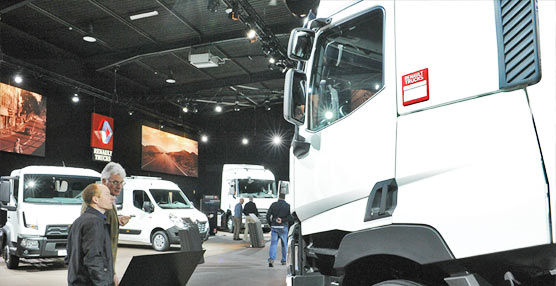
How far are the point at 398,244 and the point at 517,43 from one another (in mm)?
1088

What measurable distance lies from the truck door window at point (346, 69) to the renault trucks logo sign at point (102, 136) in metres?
16.0

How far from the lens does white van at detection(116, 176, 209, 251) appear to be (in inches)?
526

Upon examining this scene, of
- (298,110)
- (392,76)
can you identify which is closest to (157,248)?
(298,110)

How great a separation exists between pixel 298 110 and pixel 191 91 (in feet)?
55.9

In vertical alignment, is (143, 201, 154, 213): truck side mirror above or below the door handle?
A: below

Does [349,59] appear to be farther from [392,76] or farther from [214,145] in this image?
[214,145]

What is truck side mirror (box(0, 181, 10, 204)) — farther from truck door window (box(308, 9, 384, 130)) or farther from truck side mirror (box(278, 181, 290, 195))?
truck door window (box(308, 9, 384, 130))

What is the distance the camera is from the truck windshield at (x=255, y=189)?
65.6ft

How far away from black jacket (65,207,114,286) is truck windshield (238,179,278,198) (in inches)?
642

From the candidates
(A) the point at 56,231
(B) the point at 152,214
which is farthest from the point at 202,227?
(A) the point at 56,231

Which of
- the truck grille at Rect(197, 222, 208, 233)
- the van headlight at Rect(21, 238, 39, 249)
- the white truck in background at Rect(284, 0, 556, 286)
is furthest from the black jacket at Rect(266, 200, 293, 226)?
the white truck in background at Rect(284, 0, 556, 286)

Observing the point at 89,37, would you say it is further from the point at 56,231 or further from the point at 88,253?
the point at 88,253

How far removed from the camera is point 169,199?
14.7m

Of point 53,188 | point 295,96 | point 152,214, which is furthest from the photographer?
point 152,214
